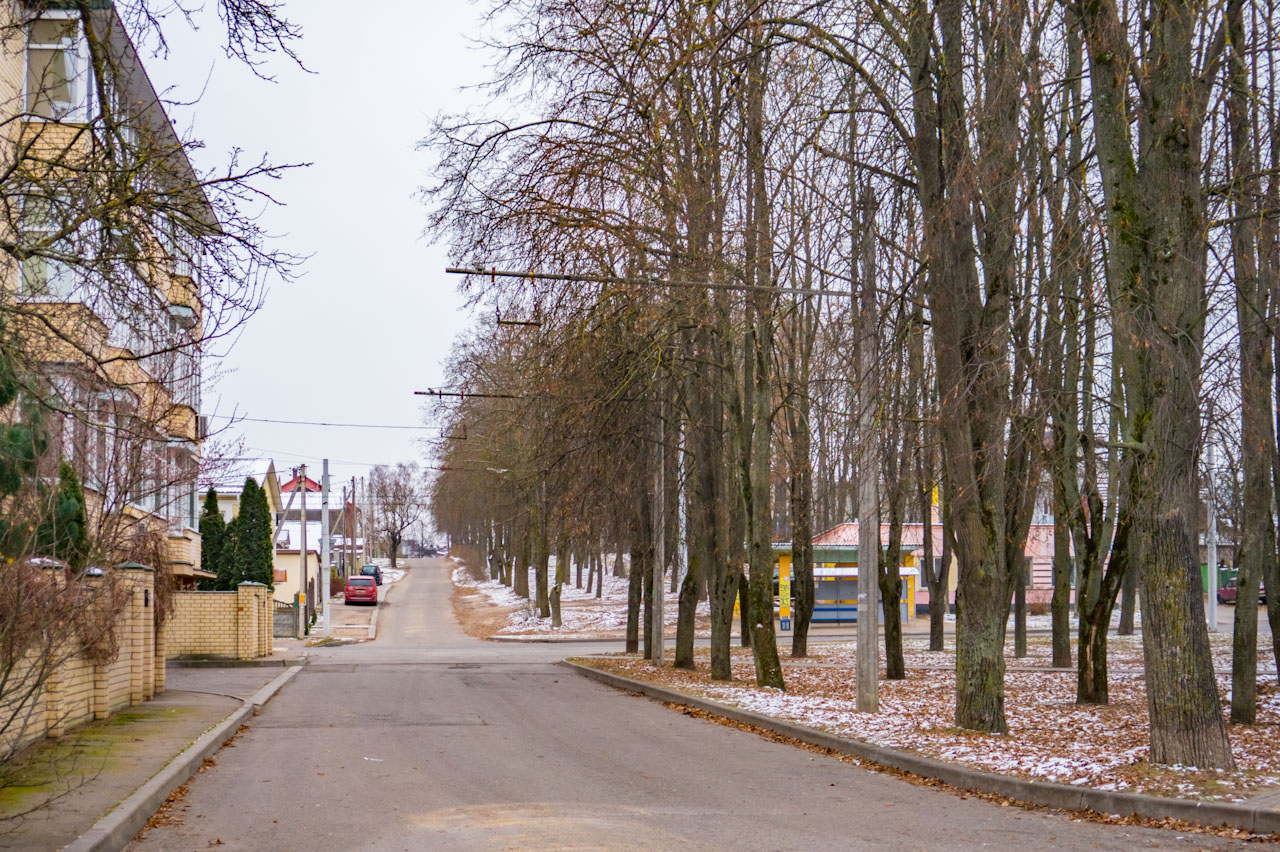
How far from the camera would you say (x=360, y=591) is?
68.6 metres

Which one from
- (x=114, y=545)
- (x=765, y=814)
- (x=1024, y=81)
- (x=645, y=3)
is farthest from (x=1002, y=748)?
(x=114, y=545)

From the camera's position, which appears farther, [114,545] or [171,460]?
[171,460]

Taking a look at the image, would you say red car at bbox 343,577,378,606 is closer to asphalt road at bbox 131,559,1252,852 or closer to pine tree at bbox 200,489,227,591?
pine tree at bbox 200,489,227,591

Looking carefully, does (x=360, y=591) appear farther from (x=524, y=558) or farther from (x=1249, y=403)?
(x=1249, y=403)

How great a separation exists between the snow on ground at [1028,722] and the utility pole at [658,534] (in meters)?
0.94

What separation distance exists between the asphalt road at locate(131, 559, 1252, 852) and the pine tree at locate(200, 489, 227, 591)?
1932 cm

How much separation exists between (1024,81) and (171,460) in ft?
57.0

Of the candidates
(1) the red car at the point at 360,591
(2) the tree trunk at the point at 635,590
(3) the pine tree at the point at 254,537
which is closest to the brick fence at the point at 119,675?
(2) the tree trunk at the point at 635,590

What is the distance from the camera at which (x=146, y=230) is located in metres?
7.92

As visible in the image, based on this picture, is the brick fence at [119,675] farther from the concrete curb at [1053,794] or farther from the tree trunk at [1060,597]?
the tree trunk at [1060,597]

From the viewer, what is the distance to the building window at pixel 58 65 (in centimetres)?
776

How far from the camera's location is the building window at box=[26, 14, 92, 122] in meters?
7.76

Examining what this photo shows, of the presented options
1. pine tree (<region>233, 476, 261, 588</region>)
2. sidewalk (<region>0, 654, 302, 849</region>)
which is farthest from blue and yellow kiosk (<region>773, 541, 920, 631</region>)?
sidewalk (<region>0, 654, 302, 849</region>)

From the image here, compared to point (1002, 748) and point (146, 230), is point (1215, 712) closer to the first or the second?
point (1002, 748)
